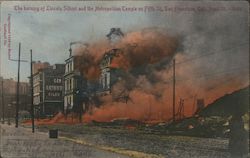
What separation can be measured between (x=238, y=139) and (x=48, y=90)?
6.49ft

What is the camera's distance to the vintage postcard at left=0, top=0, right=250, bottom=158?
19.5ft

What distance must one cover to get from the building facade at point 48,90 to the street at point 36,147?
0.84ft

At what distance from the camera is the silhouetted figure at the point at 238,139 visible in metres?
6.21

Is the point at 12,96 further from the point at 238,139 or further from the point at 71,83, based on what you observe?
the point at 238,139

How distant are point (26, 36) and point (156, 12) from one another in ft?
4.22

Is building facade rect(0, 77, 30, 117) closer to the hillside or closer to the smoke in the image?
the smoke

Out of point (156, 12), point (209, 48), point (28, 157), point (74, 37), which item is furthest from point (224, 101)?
point (28, 157)

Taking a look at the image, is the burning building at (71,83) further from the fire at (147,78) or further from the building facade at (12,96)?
the building facade at (12,96)

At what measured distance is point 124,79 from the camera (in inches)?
241

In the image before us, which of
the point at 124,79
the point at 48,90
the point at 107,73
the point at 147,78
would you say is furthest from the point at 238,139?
the point at 48,90

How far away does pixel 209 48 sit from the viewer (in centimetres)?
620

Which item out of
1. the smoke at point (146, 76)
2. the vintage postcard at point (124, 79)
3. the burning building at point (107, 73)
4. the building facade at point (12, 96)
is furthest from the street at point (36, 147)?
the burning building at point (107, 73)

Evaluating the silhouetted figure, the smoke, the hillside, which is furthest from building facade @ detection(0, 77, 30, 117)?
the silhouetted figure

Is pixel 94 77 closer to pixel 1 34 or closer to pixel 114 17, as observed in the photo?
pixel 114 17
